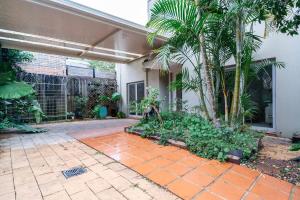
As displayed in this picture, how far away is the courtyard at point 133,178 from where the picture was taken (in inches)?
64.3

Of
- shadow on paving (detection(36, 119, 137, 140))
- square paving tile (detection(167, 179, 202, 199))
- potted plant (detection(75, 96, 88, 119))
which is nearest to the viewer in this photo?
square paving tile (detection(167, 179, 202, 199))

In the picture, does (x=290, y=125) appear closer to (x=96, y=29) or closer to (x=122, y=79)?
(x=96, y=29)

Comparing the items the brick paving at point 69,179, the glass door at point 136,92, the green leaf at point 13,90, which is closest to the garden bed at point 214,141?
the brick paving at point 69,179

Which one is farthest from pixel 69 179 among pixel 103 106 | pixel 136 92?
pixel 103 106

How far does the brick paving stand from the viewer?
1629mm

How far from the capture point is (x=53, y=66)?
28.6 feet

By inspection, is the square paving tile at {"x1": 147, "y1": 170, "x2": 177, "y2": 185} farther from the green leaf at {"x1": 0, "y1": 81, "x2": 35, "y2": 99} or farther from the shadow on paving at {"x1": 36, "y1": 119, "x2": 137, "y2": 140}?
the green leaf at {"x1": 0, "y1": 81, "x2": 35, "y2": 99}

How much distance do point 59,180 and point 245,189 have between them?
1.98 m

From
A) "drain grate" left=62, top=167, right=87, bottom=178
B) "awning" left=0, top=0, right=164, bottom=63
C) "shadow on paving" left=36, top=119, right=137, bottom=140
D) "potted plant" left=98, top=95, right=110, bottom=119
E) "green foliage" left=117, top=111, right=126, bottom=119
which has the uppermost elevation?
"awning" left=0, top=0, right=164, bottom=63

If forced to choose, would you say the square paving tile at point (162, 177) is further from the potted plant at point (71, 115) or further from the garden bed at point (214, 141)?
the potted plant at point (71, 115)

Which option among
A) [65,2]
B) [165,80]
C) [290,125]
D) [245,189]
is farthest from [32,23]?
[290,125]

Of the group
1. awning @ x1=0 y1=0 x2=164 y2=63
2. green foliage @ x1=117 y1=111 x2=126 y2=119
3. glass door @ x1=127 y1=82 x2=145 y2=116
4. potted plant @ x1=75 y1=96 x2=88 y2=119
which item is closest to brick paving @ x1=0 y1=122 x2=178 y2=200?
awning @ x1=0 y1=0 x2=164 y2=63

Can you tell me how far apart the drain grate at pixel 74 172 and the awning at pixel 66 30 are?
328 cm

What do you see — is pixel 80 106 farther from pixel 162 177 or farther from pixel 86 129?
pixel 162 177
